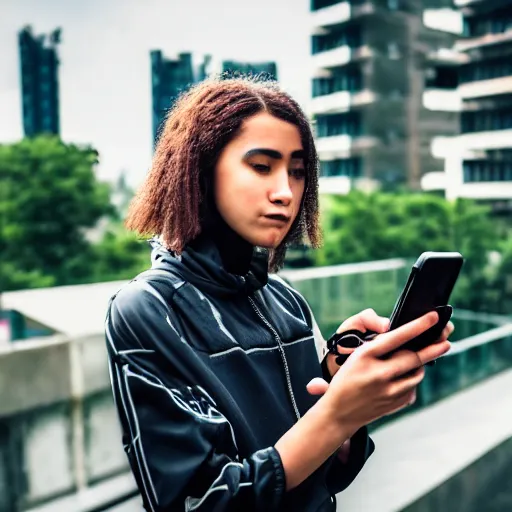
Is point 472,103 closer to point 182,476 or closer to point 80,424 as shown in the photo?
point 80,424

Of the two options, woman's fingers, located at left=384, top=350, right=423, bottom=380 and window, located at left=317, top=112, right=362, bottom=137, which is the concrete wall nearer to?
woman's fingers, located at left=384, top=350, right=423, bottom=380

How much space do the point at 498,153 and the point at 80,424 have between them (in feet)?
11.2

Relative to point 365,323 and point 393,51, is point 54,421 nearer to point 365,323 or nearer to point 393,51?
point 365,323

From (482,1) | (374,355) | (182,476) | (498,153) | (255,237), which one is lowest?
(182,476)

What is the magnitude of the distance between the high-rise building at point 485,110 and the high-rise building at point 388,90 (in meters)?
0.11

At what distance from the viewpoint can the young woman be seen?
63cm

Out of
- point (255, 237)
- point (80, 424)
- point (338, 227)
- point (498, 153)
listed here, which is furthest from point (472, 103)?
point (255, 237)

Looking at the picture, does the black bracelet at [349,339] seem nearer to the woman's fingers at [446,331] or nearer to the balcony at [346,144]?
the woman's fingers at [446,331]

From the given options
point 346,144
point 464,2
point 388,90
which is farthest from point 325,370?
point 464,2

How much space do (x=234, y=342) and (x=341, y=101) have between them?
320cm

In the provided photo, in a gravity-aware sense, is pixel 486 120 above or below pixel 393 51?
below

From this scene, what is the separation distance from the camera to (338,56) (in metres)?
3.70

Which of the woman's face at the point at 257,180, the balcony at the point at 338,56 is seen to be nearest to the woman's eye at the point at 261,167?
the woman's face at the point at 257,180

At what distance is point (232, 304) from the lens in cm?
74
